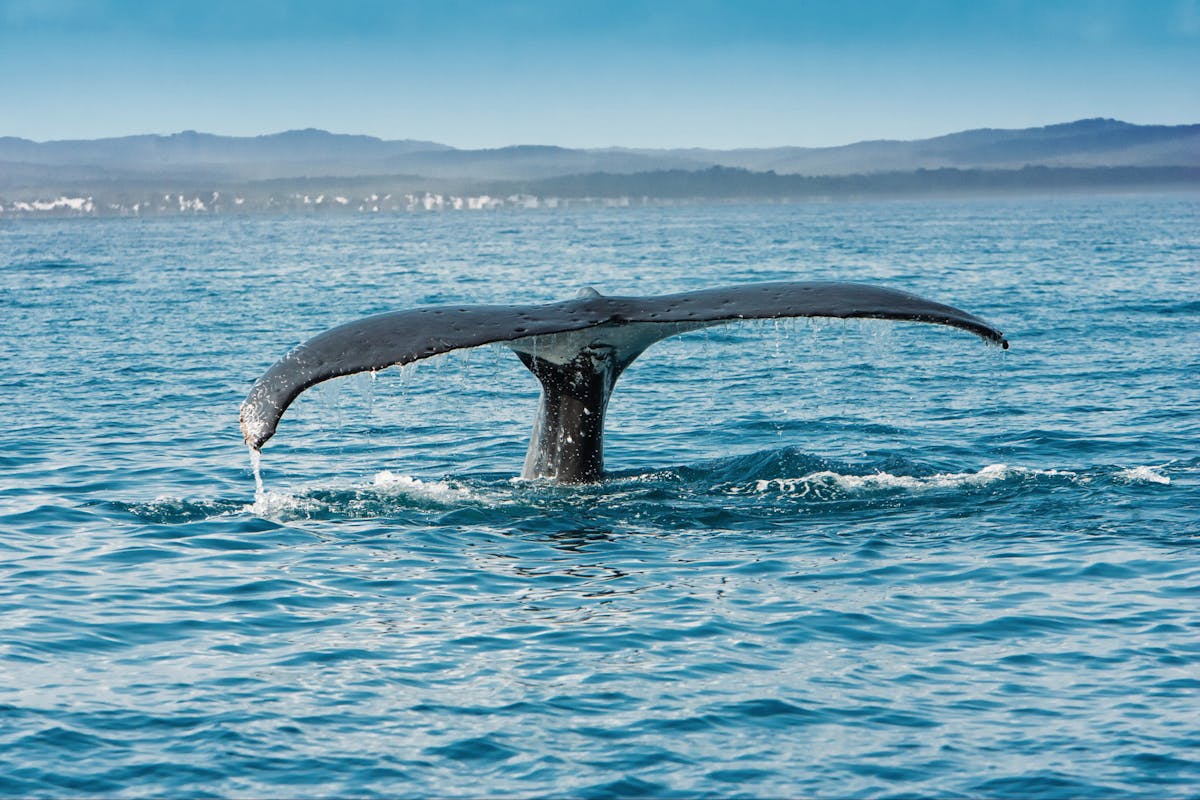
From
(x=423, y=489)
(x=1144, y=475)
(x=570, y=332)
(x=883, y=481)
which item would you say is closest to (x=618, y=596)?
(x=570, y=332)

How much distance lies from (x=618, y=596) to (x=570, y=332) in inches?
71.5

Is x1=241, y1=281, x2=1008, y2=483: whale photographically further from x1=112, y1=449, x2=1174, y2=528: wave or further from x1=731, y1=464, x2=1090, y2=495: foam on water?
x1=731, y1=464, x2=1090, y2=495: foam on water

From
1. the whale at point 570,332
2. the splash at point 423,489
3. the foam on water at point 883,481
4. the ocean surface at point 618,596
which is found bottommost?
the ocean surface at point 618,596

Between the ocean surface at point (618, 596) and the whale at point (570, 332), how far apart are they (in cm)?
37

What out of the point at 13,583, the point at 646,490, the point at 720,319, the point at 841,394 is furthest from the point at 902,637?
the point at 841,394

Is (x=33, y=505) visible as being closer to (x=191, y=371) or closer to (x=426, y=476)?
(x=426, y=476)

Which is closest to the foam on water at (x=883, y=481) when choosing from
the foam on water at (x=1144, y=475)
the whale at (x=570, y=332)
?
the foam on water at (x=1144, y=475)

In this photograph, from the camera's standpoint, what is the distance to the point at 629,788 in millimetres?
7012

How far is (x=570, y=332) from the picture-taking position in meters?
10.3

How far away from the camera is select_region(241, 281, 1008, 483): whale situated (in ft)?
28.9

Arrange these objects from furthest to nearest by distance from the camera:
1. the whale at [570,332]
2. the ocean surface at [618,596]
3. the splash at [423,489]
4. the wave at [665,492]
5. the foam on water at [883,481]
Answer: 1. the foam on water at [883,481]
2. the splash at [423,489]
3. the wave at [665,492]
4. the whale at [570,332]
5. the ocean surface at [618,596]

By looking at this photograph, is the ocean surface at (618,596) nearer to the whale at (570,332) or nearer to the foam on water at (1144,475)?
the foam on water at (1144,475)

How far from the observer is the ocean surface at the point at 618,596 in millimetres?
7375

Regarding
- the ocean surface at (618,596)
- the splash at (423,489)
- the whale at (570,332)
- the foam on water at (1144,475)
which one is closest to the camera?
the ocean surface at (618,596)
